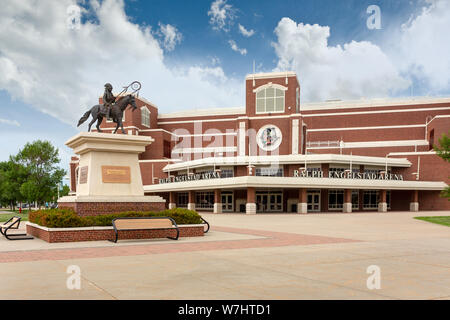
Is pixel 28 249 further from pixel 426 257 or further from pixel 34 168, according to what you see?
pixel 34 168

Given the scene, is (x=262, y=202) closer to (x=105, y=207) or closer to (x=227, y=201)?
(x=227, y=201)

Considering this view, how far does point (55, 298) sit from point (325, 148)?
59.0 m

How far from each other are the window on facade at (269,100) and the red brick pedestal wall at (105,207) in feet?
138

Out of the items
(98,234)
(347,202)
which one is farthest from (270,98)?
(98,234)

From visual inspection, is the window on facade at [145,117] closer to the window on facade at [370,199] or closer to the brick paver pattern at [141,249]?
the window on facade at [370,199]

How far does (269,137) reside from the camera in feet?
183

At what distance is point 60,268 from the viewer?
27.3ft

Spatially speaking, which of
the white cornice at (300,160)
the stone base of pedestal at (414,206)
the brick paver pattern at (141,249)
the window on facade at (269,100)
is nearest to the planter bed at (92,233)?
the brick paver pattern at (141,249)

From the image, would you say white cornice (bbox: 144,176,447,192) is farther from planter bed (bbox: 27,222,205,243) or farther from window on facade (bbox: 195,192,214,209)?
planter bed (bbox: 27,222,205,243)

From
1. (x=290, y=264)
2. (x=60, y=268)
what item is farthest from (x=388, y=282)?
(x=60, y=268)

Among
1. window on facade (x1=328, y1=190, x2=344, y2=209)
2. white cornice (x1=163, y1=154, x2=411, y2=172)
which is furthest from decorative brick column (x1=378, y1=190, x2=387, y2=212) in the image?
white cornice (x1=163, y1=154, x2=411, y2=172)

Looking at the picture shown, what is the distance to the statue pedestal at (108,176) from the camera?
1495 centimetres

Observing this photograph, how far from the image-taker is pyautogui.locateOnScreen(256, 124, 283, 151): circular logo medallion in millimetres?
55562

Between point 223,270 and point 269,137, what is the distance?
48.5 meters
